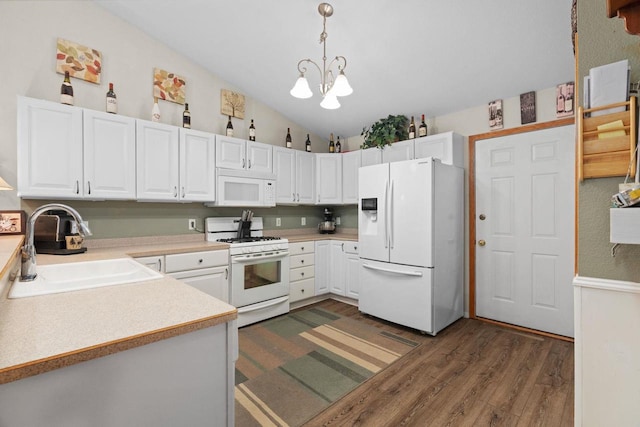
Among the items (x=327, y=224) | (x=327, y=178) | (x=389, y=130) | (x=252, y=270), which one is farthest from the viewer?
(x=327, y=224)

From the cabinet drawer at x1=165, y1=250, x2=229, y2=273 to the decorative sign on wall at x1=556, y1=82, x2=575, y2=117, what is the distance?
343cm

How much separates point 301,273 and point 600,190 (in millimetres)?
2957

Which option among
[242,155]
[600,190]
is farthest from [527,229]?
[242,155]

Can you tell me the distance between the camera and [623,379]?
4.02 feet

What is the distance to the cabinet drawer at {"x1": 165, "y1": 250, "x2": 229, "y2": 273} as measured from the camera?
2.64m

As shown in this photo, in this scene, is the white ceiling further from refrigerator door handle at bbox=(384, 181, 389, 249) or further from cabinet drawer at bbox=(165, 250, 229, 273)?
cabinet drawer at bbox=(165, 250, 229, 273)

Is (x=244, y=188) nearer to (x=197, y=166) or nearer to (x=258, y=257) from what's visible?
(x=197, y=166)

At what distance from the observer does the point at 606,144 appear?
1.27 metres

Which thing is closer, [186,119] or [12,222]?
[12,222]

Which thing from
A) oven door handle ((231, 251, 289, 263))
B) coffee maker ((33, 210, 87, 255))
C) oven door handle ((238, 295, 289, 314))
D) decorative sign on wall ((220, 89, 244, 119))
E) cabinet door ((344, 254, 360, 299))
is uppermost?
decorative sign on wall ((220, 89, 244, 119))

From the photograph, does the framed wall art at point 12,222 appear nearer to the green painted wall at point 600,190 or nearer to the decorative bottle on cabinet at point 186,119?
the decorative bottle on cabinet at point 186,119

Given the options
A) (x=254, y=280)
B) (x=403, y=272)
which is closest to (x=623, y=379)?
(x=403, y=272)

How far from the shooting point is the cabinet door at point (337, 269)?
3869 mm

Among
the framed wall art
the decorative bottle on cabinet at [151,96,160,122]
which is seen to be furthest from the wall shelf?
the framed wall art
